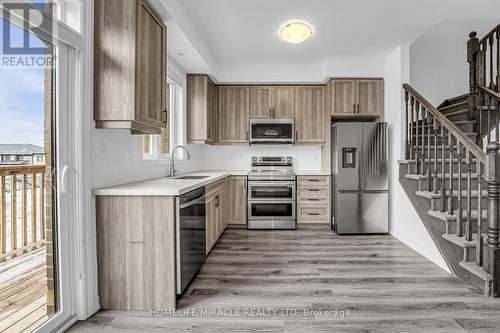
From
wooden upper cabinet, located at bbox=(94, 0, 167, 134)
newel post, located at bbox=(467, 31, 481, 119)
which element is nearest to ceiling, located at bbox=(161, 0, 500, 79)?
newel post, located at bbox=(467, 31, 481, 119)

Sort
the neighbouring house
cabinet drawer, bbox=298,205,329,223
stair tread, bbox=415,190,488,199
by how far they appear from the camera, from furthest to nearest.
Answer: cabinet drawer, bbox=298,205,329,223 → stair tread, bbox=415,190,488,199 → the neighbouring house

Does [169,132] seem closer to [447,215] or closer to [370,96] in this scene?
[370,96]

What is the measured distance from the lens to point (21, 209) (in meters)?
1.70

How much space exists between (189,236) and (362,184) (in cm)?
287

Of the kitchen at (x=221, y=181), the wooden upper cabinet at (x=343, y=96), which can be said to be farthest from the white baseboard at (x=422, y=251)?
the wooden upper cabinet at (x=343, y=96)

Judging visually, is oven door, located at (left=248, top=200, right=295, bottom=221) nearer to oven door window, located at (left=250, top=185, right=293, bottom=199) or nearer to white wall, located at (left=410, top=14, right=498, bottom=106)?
oven door window, located at (left=250, top=185, right=293, bottom=199)

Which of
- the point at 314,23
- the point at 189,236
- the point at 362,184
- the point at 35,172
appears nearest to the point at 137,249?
the point at 189,236

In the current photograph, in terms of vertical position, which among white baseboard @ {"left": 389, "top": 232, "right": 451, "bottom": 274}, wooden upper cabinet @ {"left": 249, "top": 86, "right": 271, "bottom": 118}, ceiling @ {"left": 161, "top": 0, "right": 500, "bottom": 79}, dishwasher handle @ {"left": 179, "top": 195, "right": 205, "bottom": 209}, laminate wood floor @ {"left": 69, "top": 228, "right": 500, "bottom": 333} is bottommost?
laminate wood floor @ {"left": 69, "top": 228, "right": 500, "bottom": 333}

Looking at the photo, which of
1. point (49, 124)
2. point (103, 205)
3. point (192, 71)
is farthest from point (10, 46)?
point (192, 71)

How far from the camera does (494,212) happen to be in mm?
2271

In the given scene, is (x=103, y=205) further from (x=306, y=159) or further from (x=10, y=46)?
(x=306, y=159)

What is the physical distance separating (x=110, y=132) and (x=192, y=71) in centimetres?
233

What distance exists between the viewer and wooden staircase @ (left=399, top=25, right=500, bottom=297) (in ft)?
7.49

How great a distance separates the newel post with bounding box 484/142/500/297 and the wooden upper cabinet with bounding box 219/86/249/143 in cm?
335
